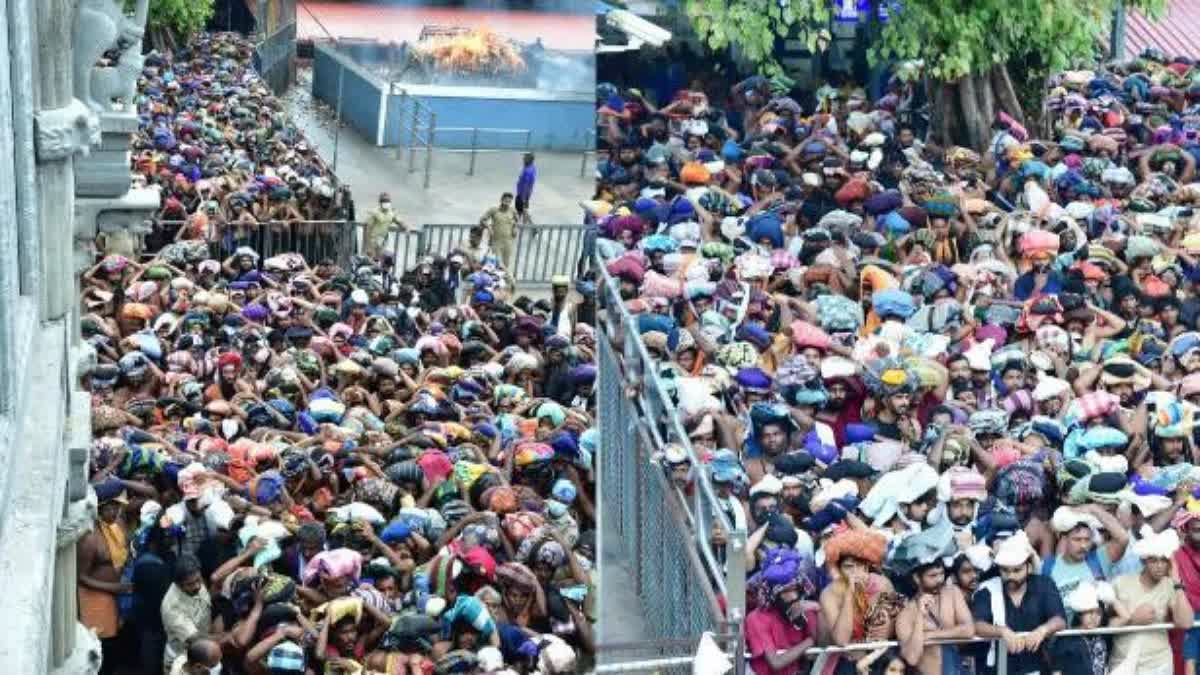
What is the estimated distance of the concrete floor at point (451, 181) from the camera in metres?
32.0

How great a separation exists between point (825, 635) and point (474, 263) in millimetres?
10136

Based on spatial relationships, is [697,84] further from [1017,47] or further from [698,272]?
[698,272]

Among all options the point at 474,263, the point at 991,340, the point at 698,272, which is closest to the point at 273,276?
the point at 474,263

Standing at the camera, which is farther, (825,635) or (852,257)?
(852,257)

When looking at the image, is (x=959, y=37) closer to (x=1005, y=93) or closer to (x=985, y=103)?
(x=985, y=103)

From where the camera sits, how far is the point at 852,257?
16.8 m

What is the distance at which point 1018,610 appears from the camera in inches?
439

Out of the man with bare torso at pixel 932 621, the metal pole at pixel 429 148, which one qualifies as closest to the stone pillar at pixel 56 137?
the man with bare torso at pixel 932 621

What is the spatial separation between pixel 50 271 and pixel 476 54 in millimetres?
28395

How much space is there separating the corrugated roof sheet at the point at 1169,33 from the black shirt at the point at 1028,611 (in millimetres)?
22208

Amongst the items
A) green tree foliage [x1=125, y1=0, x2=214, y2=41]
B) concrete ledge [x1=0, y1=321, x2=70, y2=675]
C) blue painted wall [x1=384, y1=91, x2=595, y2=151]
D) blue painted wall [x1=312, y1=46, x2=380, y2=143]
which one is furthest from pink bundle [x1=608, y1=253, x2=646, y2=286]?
green tree foliage [x1=125, y1=0, x2=214, y2=41]

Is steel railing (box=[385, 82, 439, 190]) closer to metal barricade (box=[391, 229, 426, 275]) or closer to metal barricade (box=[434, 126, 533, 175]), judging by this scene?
metal barricade (box=[434, 126, 533, 175])

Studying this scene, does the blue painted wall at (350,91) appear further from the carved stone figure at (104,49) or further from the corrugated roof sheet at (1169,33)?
the carved stone figure at (104,49)

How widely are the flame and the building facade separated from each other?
25.3 m
